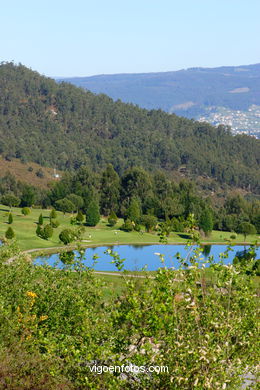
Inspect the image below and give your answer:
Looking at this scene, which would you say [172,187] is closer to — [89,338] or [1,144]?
[1,144]

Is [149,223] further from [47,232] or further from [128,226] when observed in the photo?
[47,232]

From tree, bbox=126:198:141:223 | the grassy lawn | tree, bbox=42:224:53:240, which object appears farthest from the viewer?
tree, bbox=126:198:141:223

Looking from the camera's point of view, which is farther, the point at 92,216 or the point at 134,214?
the point at 134,214

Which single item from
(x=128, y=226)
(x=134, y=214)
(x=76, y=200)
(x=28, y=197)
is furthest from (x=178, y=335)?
(x=28, y=197)

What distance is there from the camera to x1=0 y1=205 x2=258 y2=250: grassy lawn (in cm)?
8431

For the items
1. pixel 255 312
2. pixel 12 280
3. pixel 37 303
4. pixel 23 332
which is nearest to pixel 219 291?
pixel 255 312

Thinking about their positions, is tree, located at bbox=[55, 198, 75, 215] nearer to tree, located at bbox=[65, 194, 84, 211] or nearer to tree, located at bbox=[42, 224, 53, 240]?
tree, located at bbox=[65, 194, 84, 211]

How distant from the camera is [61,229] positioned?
95750 mm

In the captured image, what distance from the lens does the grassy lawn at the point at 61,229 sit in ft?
277

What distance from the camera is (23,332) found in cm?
2125

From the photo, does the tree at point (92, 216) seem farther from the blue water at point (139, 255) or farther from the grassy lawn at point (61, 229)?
the blue water at point (139, 255)

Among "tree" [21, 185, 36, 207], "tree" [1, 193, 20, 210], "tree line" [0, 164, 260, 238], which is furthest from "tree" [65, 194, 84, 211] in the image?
"tree" [1, 193, 20, 210]

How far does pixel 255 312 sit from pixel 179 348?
2.94m

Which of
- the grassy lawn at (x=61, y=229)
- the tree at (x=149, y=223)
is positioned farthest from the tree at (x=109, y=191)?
the tree at (x=149, y=223)
